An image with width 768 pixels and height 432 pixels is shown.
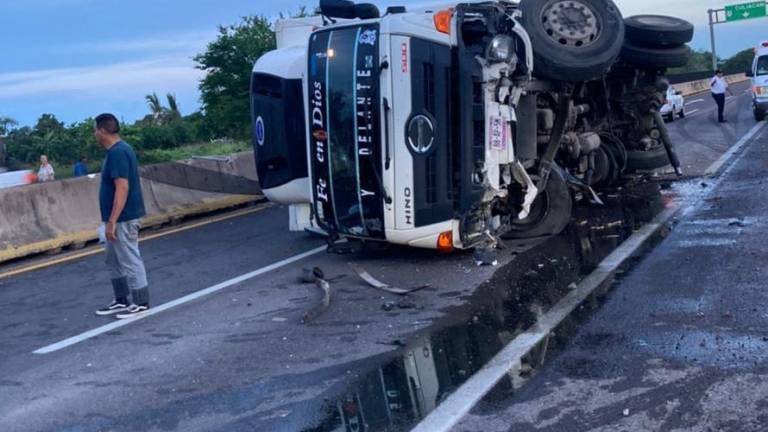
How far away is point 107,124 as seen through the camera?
744 centimetres

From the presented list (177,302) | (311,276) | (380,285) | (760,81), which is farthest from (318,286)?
(760,81)

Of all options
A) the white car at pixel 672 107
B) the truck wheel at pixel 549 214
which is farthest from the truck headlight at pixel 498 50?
the white car at pixel 672 107

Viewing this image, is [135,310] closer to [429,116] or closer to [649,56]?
[429,116]

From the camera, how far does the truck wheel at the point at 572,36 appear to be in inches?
372

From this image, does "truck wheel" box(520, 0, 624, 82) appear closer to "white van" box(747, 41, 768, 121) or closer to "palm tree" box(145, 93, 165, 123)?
"white van" box(747, 41, 768, 121)

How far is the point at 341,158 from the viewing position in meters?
8.29

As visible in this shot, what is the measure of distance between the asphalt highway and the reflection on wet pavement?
12 centimetres

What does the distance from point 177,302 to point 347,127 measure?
7.33 ft

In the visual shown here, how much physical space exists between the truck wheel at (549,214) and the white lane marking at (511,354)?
991mm

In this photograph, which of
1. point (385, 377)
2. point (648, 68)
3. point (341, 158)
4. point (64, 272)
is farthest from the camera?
point (648, 68)

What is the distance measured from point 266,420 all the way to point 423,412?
34.2 inches

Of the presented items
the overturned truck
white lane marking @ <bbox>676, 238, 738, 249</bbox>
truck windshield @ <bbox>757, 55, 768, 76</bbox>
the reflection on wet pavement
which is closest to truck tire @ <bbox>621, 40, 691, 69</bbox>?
the overturned truck

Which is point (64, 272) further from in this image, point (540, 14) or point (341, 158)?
point (540, 14)

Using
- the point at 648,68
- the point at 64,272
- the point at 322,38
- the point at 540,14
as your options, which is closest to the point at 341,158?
the point at 322,38
